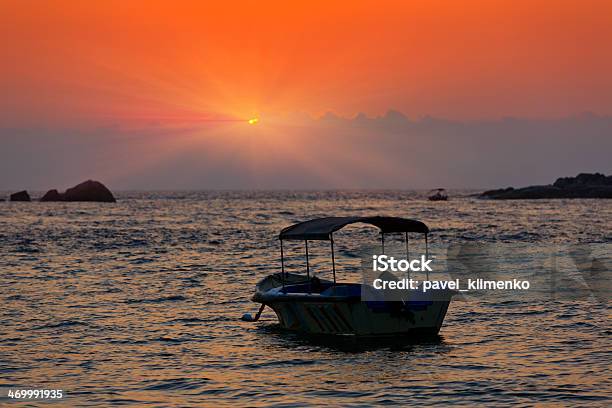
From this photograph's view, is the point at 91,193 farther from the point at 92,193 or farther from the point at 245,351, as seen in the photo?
the point at 245,351

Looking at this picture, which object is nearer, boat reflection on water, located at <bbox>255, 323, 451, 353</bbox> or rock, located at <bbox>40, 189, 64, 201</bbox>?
boat reflection on water, located at <bbox>255, 323, 451, 353</bbox>

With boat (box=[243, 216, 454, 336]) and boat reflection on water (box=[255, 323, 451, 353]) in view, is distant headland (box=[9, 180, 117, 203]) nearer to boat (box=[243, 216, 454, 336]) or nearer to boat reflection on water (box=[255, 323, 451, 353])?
boat (box=[243, 216, 454, 336])

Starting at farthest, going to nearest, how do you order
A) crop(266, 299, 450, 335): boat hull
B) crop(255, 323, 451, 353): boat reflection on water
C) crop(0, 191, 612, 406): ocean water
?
crop(266, 299, 450, 335): boat hull → crop(255, 323, 451, 353): boat reflection on water → crop(0, 191, 612, 406): ocean water

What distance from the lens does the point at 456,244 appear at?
221 feet

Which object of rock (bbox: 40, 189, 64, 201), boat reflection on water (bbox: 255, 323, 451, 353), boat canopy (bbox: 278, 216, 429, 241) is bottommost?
boat reflection on water (bbox: 255, 323, 451, 353)

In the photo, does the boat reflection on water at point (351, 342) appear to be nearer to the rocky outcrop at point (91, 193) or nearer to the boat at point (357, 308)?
the boat at point (357, 308)

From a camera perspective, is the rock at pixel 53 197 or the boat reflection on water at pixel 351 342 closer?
the boat reflection on water at pixel 351 342

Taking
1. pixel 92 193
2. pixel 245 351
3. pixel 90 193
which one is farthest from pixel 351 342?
pixel 90 193

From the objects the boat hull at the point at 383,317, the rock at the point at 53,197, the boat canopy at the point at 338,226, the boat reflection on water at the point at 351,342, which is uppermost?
the rock at the point at 53,197

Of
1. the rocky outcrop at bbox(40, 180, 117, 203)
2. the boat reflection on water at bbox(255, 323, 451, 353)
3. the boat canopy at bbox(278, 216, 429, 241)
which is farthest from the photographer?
the rocky outcrop at bbox(40, 180, 117, 203)

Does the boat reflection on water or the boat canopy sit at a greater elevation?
the boat canopy

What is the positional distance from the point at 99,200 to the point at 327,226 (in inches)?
6573

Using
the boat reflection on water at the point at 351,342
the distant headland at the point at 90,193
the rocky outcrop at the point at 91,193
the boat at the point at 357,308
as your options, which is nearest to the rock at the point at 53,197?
the distant headland at the point at 90,193

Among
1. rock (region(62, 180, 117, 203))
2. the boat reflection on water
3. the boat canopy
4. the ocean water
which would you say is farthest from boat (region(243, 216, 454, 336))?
rock (region(62, 180, 117, 203))
